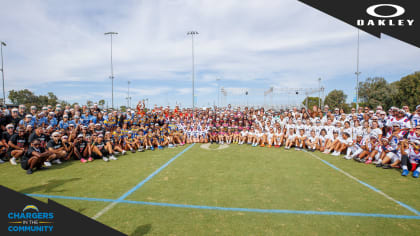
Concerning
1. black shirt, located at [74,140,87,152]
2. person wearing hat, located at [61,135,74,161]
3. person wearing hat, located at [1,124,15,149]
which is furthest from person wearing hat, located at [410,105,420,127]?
person wearing hat, located at [1,124,15,149]

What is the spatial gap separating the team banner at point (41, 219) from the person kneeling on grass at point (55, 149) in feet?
16.7

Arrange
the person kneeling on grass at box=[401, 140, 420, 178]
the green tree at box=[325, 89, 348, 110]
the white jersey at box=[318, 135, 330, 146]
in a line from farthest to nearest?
the green tree at box=[325, 89, 348, 110] → the white jersey at box=[318, 135, 330, 146] → the person kneeling on grass at box=[401, 140, 420, 178]

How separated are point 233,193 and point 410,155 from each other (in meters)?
5.76

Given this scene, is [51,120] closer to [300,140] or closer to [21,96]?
[300,140]

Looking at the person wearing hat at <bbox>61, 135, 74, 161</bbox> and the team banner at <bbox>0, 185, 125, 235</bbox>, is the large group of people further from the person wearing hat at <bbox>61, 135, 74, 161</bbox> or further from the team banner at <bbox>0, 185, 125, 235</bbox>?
the team banner at <bbox>0, 185, 125, 235</bbox>

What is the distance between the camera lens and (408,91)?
36.3 metres

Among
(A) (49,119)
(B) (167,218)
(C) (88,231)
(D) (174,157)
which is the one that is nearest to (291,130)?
(D) (174,157)

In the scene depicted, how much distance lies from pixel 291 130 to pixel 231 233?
25.6ft

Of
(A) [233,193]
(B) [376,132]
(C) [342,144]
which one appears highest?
(B) [376,132]

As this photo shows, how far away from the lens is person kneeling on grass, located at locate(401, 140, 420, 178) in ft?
19.1

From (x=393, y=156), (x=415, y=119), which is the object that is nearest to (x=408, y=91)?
(x=415, y=119)

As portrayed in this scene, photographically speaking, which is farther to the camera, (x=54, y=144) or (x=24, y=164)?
(x=54, y=144)

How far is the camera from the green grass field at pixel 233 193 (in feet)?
10.5

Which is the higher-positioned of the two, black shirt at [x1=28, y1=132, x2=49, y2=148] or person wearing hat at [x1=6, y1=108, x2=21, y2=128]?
person wearing hat at [x1=6, y1=108, x2=21, y2=128]
